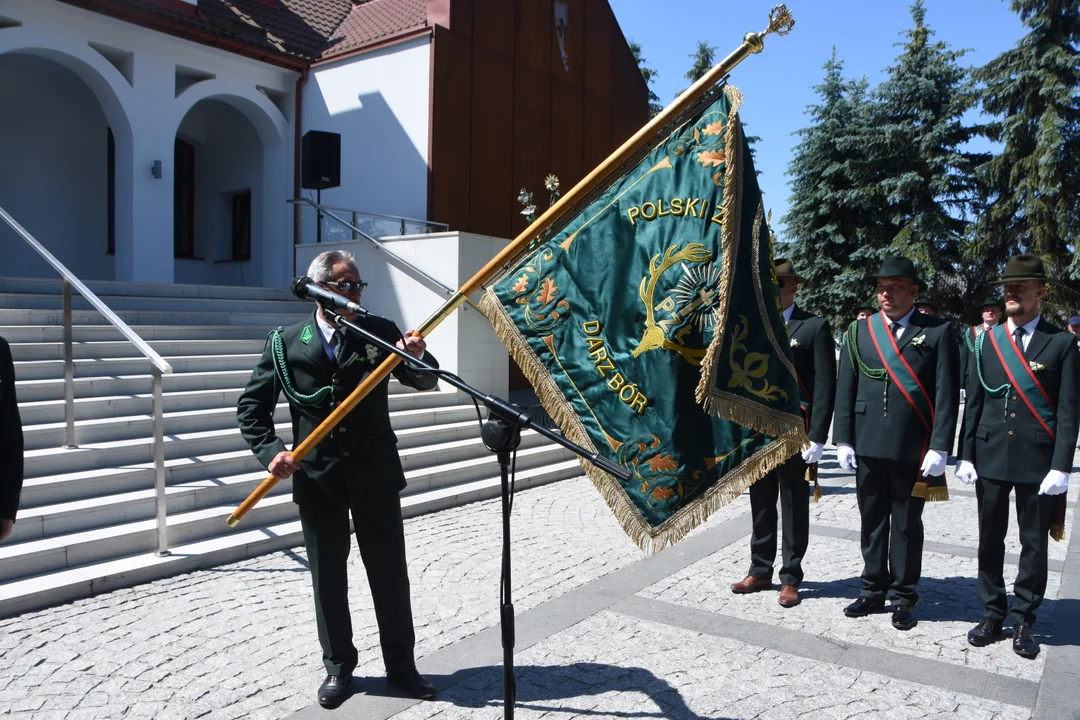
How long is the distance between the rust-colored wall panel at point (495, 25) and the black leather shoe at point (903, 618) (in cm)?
1148

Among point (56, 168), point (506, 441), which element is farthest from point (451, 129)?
point (506, 441)

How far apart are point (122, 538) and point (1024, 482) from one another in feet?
18.5

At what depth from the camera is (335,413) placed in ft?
10.6

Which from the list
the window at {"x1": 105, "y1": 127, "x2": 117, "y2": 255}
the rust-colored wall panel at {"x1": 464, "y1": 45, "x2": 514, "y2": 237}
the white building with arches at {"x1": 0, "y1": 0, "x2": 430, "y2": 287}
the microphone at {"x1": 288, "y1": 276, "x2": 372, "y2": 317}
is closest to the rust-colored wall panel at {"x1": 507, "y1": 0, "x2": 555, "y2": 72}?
the rust-colored wall panel at {"x1": 464, "y1": 45, "x2": 514, "y2": 237}

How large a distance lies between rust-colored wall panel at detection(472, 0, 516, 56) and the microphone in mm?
11477

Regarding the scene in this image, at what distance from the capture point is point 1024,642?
4277mm

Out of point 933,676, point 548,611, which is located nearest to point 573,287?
point 548,611

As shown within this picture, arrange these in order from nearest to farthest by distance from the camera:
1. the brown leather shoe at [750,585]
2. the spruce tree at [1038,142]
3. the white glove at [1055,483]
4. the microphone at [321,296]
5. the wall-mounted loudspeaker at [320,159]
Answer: the microphone at [321,296]
the white glove at [1055,483]
the brown leather shoe at [750,585]
the wall-mounted loudspeaker at [320,159]
the spruce tree at [1038,142]

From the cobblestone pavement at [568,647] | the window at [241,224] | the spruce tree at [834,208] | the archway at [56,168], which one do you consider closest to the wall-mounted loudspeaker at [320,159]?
the archway at [56,168]

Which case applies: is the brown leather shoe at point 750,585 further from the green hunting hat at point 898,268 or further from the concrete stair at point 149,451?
the concrete stair at point 149,451

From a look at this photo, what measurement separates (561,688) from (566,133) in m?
13.1

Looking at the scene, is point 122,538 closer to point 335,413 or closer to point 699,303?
point 335,413

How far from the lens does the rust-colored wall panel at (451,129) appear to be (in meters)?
12.8

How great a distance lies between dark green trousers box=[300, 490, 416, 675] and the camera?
365cm
